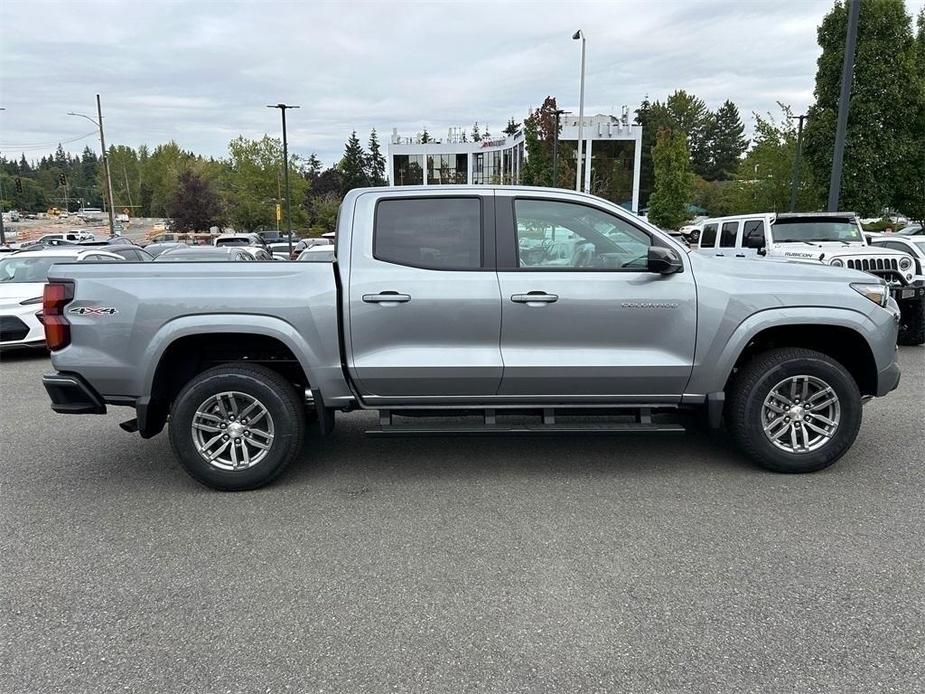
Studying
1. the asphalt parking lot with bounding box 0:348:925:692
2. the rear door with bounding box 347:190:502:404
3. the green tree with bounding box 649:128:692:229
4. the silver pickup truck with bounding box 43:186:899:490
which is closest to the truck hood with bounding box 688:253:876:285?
the silver pickup truck with bounding box 43:186:899:490

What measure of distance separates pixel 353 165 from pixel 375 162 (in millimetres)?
6813

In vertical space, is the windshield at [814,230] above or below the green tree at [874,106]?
below

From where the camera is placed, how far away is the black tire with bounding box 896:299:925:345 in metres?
9.07

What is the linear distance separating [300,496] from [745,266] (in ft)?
11.1

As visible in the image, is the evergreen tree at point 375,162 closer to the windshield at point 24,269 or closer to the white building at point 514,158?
the white building at point 514,158

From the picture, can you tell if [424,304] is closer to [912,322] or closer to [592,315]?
[592,315]

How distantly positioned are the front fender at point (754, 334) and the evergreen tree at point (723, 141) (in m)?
100.0

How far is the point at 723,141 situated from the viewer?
9656 centimetres

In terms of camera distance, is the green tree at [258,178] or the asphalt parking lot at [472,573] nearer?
the asphalt parking lot at [472,573]

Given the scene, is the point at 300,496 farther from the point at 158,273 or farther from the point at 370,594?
the point at 158,273

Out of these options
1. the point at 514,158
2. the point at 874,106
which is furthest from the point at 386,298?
the point at 514,158

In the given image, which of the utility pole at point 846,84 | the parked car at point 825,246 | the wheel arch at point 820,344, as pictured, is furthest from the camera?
the utility pole at point 846,84

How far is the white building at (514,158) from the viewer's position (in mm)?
53812

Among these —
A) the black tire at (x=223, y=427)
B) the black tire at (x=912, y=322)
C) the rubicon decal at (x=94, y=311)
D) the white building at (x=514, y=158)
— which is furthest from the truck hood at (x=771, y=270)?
the white building at (x=514, y=158)
